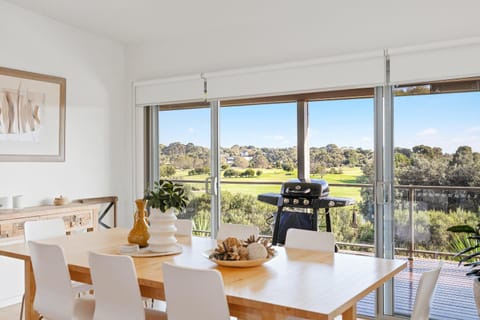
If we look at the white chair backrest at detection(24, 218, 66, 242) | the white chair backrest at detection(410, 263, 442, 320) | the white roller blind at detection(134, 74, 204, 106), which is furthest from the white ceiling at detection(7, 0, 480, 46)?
the white chair backrest at detection(410, 263, 442, 320)

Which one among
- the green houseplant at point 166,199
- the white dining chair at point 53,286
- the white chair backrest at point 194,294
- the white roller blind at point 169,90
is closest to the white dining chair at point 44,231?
the white dining chair at point 53,286

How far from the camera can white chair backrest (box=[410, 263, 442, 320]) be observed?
193 cm

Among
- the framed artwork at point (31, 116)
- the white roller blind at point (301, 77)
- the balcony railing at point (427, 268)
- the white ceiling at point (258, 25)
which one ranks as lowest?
the balcony railing at point (427, 268)

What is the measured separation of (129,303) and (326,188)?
2530 mm

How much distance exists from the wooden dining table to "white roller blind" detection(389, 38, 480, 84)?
168 cm

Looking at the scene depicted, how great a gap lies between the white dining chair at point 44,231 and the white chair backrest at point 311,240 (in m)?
1.44

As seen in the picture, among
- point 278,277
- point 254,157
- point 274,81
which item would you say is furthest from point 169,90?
point 278,277

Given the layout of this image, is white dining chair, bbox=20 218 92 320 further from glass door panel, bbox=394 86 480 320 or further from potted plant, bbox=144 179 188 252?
glass door panel, bbox=394 86 480 320

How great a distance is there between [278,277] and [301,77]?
91.1 inches

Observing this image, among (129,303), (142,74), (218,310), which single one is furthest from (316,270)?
(142,74)

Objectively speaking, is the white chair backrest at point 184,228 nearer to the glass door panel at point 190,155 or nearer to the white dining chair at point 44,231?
the white dining chair at point 44,231

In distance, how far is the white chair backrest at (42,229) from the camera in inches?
125

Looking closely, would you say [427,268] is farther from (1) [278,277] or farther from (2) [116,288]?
(2) [116,288]

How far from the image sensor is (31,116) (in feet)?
13.6
